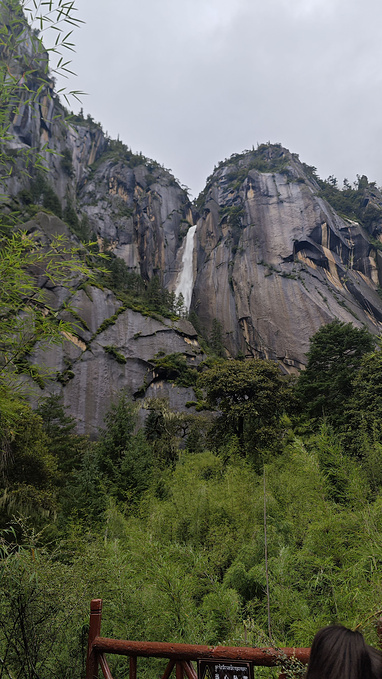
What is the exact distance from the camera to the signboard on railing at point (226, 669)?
1.42 m

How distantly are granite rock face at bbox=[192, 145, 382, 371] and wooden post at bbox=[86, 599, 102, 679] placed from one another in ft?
80.5

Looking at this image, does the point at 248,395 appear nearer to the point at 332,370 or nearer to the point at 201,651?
the point at 332,370

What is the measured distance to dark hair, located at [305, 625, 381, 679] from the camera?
88 cm

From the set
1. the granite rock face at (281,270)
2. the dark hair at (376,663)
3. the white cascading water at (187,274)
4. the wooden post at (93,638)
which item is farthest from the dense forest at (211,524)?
the white cascading water at (187,274)

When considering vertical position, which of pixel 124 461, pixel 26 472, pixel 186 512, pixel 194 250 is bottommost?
pixel 186 512

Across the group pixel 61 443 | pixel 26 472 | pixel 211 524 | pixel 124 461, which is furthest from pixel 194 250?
pixel 211 524

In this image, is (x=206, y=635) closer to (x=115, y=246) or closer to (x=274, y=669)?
(x=274, y=669)

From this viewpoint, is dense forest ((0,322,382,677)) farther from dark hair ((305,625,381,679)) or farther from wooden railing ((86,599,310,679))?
dark hair ((305,625,381,679))

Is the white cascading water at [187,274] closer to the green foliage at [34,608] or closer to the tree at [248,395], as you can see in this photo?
the tree at [248,395]

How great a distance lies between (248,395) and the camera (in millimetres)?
11781

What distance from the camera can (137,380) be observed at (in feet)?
69.3

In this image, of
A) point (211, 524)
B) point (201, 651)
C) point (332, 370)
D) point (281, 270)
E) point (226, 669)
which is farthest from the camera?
point (281, 270)

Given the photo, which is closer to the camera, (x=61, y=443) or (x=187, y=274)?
(x=61, y=443)

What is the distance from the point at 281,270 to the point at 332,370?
16.9 metres
